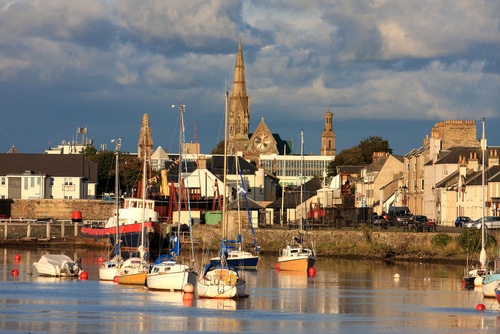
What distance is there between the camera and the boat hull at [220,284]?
56469mm

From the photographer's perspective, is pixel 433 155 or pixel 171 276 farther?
pixel 433 155

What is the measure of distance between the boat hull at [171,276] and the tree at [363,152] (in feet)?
403

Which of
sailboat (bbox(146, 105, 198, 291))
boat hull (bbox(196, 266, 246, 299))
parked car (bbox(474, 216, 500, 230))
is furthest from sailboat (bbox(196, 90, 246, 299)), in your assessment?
parked car (bbox(474, 216, 500, 230))

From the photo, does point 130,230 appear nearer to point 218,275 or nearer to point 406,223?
point 406,223

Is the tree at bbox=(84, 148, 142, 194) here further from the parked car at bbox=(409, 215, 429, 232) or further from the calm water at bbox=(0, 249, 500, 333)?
the calm water at bbox=(0, 249, 500, 333)

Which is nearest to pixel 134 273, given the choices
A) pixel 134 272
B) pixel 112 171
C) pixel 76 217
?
pixel 134 272

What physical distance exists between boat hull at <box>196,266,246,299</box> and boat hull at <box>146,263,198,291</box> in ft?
7.54

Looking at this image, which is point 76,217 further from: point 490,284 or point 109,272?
point 490,284

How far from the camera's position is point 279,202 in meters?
124

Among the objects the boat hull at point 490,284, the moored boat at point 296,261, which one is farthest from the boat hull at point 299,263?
the boat hull at point 490,284

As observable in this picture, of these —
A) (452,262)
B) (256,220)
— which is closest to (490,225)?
(452,262)

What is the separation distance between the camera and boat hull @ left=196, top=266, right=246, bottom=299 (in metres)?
56.5

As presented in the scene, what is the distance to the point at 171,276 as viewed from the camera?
198 ft

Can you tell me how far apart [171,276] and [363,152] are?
128 metres
